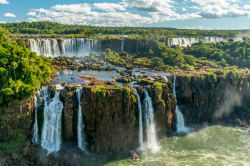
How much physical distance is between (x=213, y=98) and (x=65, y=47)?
43.4 m

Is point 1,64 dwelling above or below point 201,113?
above

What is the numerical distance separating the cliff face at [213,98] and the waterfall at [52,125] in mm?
23696

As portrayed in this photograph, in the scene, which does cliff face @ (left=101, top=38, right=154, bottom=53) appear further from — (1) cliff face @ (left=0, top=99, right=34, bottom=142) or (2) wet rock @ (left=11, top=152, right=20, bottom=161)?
(2) wet rock @ (left=11, top=152, right=20, bottom=161)

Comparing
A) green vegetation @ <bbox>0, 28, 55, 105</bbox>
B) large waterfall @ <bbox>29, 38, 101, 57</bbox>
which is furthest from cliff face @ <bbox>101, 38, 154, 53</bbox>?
green vegetation @ <bbox>0, 28, 55, 105</bbox>

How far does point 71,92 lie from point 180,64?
1419 inches

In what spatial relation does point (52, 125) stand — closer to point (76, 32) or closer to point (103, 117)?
point (103, 117)

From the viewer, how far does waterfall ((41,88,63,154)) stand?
1232 inches

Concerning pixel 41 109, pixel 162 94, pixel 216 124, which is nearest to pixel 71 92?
pixel 41 109

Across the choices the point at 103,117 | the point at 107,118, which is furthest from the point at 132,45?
the point at 103,117

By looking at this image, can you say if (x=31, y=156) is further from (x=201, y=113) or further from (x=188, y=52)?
(x=188, y=52)

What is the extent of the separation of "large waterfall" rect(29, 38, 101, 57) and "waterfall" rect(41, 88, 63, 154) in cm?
3173

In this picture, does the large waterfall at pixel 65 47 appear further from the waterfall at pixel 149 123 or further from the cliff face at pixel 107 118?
the waterfall at pixel 149 123

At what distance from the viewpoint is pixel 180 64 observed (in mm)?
59969

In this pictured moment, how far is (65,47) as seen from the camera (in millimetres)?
66500
